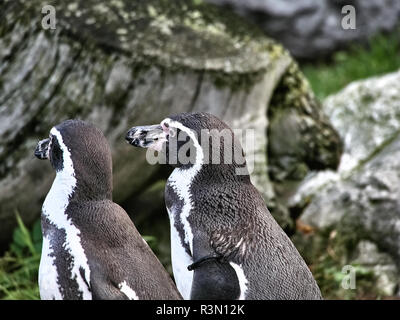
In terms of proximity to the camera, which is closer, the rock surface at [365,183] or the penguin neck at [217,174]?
the penguin neck at [217,174]

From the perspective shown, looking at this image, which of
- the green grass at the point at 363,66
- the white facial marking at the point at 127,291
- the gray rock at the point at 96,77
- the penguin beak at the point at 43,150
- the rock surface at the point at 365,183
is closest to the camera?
the white facial marking at the point at 127,291

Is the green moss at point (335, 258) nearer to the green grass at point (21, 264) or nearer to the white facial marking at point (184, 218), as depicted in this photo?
the green grass at point (21, 264)

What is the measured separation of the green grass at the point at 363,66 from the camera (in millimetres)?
7367

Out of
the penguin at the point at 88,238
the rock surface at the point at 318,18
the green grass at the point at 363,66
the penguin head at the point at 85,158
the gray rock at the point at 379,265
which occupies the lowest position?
the gray rock at the point at 379,265

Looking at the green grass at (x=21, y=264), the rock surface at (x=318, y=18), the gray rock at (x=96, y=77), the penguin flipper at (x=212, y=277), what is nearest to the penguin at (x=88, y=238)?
the penguin flipper at (x=212, y=277)

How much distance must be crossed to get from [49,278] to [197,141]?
29.2 inches

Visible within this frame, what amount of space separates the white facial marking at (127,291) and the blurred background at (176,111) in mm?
1476

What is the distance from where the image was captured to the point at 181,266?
2.89 metres

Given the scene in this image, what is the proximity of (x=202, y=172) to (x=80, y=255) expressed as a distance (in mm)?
553

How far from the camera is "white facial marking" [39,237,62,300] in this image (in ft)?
9.18

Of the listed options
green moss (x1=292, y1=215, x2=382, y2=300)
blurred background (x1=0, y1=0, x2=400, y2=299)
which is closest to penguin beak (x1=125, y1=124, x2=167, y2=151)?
blurred background (x1=0, y1=0, x2=400, y2=299)

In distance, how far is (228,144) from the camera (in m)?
2.92

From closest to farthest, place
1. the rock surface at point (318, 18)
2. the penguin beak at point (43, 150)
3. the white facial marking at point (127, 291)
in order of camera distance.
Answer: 1. the white facial marking at point (127, 291)
2. the penguin beak at point (43, 150)
3. the rock surface at point (318, 18)

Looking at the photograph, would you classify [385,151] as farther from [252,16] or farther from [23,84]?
[252,16]
